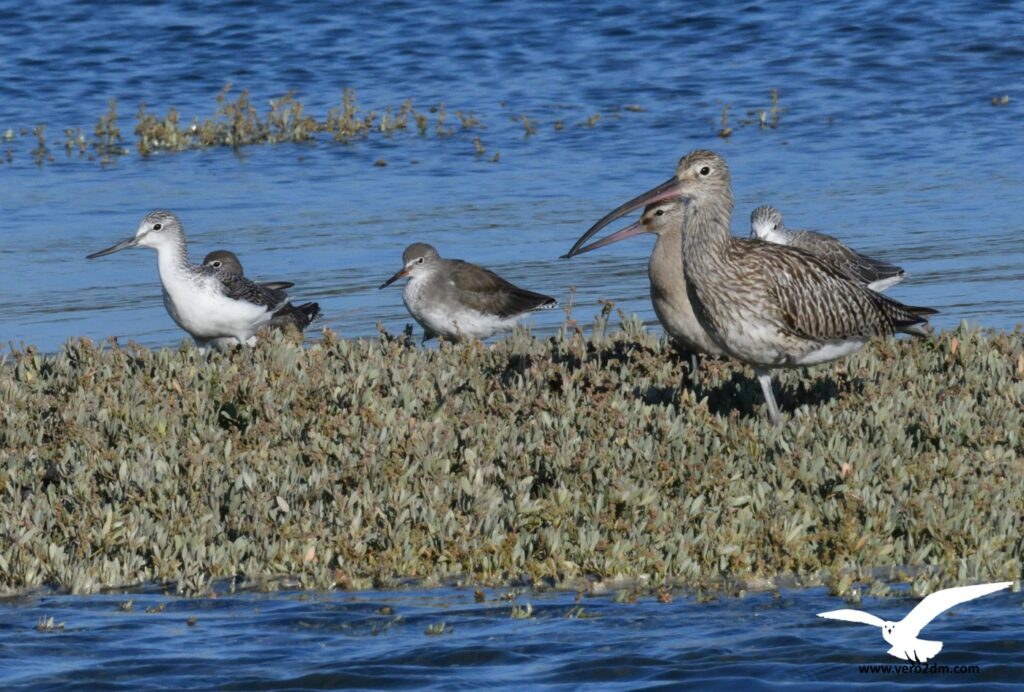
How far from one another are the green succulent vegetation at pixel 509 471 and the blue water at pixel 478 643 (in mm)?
296

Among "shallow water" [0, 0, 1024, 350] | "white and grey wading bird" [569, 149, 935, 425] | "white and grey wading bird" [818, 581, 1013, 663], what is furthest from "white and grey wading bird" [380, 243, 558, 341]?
"white and grey wading bird" [818, 581, 1013, 663]

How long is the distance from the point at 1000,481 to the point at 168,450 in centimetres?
430

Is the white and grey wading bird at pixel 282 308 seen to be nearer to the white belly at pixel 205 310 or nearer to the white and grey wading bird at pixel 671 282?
the white belly at pixel 205 310

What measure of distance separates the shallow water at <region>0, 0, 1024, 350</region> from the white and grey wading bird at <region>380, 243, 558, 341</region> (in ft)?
2.99

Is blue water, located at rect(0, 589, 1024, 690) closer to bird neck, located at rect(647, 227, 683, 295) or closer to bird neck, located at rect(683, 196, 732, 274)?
bird neck, located at rect(683, 196, 732, 274)

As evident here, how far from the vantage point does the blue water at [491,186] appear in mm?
6945

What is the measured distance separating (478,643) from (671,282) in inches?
185

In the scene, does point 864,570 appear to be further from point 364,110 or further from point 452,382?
point 364,110

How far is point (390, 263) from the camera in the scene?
17.3 meters

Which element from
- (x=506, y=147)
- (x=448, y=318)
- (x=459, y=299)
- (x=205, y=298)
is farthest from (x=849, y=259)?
(x=506, y=147)

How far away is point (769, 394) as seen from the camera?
32.8 feet

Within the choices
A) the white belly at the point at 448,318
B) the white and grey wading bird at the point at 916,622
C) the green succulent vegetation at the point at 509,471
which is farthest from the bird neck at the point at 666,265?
the white and grey wading bird at the point at 916,622

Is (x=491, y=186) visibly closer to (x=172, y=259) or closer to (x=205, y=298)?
(x=172, y=259)

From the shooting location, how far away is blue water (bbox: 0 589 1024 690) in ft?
21.8
